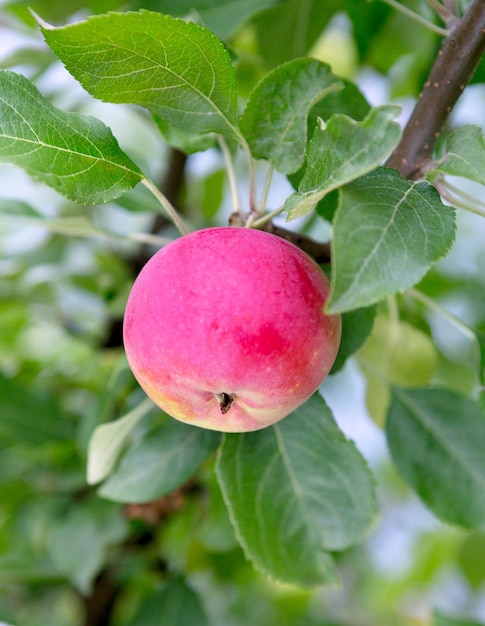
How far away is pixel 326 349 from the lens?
1.75 feet

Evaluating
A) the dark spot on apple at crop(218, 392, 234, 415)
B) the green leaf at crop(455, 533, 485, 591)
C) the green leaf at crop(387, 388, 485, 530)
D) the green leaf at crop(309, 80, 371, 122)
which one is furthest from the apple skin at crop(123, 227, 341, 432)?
the green leaf at crop(455, 533, 485, 591)

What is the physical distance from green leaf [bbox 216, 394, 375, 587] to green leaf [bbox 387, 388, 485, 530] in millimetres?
134

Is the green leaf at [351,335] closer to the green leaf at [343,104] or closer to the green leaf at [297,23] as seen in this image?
the green leaf at [343,104]

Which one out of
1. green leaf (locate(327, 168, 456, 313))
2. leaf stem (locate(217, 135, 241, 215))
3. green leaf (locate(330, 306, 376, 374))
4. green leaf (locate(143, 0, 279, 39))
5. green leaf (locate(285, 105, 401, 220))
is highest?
green leaf (locate(285, 105, 401, 220))

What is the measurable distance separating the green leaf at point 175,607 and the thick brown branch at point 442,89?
32.2 inches

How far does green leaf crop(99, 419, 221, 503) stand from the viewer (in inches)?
31.1

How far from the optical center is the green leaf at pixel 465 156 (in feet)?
1.61

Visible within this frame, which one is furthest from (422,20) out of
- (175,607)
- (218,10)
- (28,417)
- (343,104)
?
(175,607)

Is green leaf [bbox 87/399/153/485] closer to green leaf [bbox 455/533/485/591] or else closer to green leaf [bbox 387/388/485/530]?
green leaf [bbox 387/388/485/530]

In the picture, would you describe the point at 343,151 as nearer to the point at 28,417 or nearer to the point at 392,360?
the point at 392,360

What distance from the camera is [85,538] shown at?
3.30 feet

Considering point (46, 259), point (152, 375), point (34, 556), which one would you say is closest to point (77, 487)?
point (34, 556)

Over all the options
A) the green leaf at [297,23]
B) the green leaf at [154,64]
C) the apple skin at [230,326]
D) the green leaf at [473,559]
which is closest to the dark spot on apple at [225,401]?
the apple skin at [230,326]

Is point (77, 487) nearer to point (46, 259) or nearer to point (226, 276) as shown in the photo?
point (46, 259)
